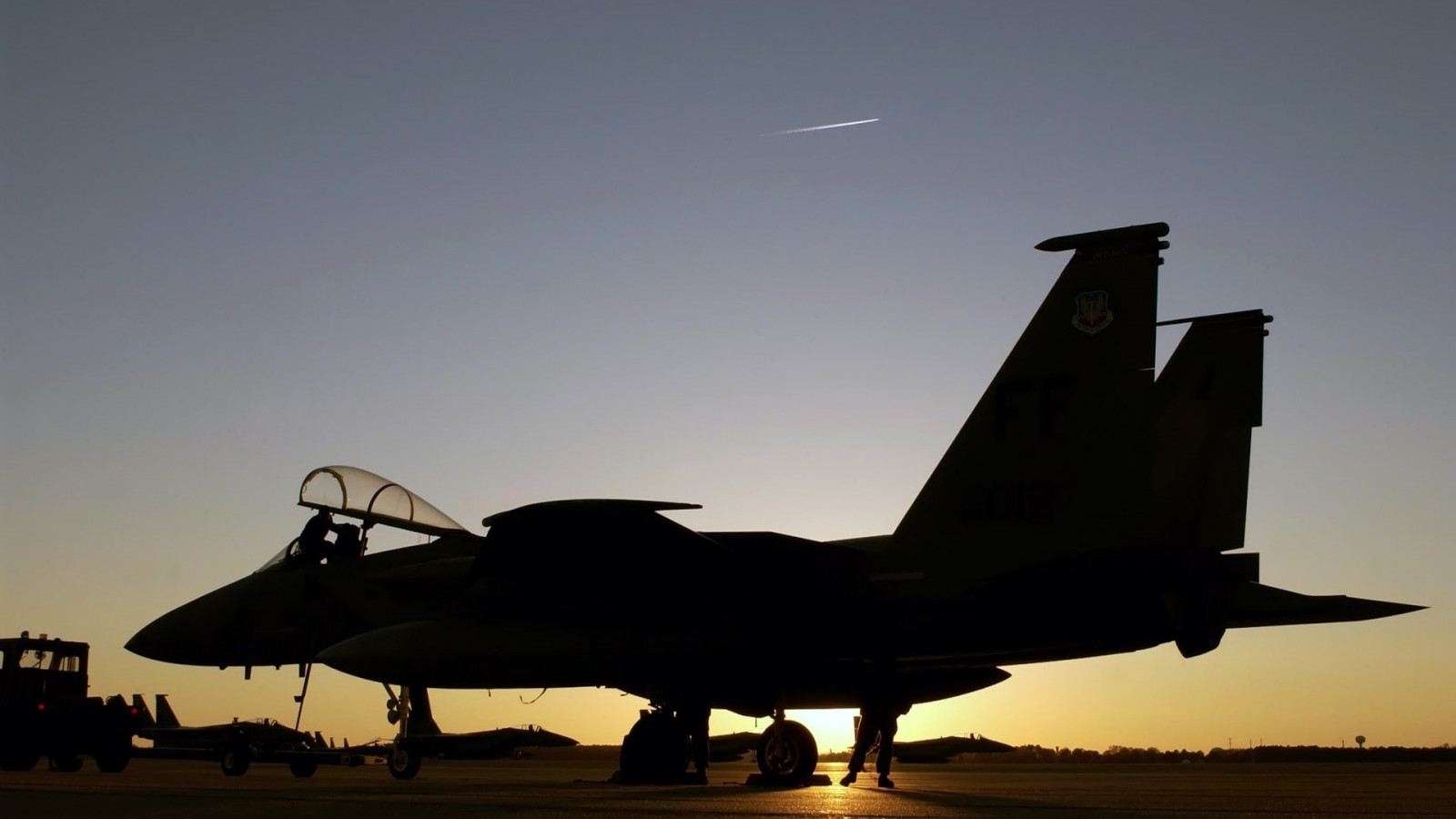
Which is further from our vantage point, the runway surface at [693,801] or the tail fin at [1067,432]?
the tail fin at [1067,432]

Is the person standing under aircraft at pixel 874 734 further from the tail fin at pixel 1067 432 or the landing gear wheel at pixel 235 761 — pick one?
the landing gear wheel at pixel 235 761

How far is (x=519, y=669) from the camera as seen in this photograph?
1019 cm

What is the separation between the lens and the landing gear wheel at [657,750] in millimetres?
10820

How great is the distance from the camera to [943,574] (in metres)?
9.73

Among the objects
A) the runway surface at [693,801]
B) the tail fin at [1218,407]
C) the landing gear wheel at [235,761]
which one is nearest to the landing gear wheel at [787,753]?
the runway surface at [693,801]

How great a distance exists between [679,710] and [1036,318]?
14.4ft

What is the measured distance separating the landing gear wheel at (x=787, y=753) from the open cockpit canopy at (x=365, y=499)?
13.1 ft

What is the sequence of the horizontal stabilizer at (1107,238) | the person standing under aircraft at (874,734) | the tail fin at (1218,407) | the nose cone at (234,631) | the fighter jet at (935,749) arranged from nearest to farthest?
the horizontal stabilizer at (1107,238) < the tail fin at (1218,407) < the person standing under aircraft at (874,734) < the nose cone at (234,631) < the fighter jet at (935,749)

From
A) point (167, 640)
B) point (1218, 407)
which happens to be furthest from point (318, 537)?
point (1218, 407)

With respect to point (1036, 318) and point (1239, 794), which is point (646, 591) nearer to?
point (1036, 318)

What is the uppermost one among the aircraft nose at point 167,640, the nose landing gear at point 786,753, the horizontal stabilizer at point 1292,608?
the horizontal stabilizer at point 1292,608

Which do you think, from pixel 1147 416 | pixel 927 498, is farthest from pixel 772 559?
pixel 1147 416

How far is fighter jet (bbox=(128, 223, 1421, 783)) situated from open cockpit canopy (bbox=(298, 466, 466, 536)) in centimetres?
56

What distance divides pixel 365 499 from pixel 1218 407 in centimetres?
822
